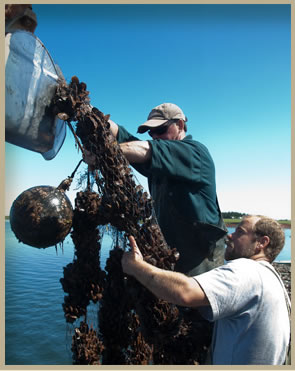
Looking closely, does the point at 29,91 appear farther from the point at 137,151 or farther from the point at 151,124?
the point at 151,124

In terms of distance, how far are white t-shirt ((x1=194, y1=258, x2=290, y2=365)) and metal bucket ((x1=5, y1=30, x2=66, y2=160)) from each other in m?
1.51

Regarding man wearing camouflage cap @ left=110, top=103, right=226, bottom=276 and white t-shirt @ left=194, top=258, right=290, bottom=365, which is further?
man wearing camouflage cap @ left=110, top=103, right=226, bottom=276

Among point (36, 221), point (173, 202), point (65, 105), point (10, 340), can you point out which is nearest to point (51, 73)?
point (65, 105)

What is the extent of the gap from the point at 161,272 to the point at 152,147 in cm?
88

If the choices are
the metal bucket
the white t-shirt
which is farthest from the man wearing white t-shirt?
the metal bucket

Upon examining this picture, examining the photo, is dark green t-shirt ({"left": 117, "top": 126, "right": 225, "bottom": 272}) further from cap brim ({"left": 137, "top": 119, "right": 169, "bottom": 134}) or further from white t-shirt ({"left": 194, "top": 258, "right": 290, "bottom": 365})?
white t-shirt ({"left": 194, "top": 258, "right": 290, "bottom": 365})

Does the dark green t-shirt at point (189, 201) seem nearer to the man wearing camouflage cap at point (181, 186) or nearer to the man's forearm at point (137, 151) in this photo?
the man wearing camouflage cap at point (181, 186)

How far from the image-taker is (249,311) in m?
1.97

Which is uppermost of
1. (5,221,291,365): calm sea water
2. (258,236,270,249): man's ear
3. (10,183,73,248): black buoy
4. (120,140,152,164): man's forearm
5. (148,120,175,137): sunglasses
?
(148,120,175,137): sunglasses

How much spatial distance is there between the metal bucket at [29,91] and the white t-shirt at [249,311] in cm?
151

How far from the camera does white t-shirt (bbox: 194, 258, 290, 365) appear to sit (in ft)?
6.30

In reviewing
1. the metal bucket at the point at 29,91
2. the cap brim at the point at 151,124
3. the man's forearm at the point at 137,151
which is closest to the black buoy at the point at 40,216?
the metal bucket at the point at 29,91

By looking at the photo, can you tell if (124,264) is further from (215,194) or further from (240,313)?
(215,194)

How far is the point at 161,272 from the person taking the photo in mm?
1966
